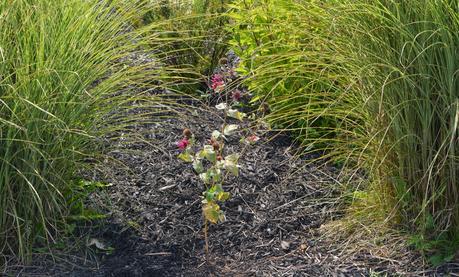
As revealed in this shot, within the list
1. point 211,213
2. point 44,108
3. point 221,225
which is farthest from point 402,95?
point 44,108

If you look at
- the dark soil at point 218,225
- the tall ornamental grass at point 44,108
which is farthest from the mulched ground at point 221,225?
the tall ornamental grass at point 44,108

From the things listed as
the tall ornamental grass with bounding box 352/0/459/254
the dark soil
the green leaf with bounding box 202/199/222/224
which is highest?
the tall ornamental grass with bounding box 352/0/459/254

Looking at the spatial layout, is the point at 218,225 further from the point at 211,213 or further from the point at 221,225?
the point at 211,213

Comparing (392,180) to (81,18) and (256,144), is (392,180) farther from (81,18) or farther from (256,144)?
(81,18)

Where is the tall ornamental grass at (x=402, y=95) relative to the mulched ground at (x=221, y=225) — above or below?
above

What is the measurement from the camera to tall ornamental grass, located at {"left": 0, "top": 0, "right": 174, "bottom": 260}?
3.68 metres

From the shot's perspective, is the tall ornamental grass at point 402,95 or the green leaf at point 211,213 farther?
the green leaf at point 211,213

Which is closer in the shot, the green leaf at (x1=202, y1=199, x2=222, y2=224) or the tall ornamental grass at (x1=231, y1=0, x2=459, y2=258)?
the tall ornamental grass at (x1=231, y1=0, x2=459, y2=258)

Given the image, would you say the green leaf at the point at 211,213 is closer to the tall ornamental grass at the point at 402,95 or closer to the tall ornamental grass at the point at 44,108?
the tall ornamental grass at the point at 44,108

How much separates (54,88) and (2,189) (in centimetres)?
49

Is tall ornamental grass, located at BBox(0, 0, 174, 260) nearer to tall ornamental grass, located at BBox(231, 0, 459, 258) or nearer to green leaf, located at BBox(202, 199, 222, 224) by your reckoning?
green leaf, located at BBox(202, 199, 222, 224)

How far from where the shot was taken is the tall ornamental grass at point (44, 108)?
3.68 meters

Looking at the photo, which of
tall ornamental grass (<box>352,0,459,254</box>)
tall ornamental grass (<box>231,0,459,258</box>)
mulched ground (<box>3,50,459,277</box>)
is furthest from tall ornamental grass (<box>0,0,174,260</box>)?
tall ornamental grass (<box>352,0,459,254</box>)

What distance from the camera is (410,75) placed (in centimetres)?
354
